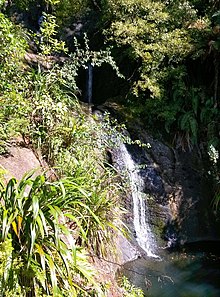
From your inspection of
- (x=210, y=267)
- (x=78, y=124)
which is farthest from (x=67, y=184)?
(x=210, y=267)

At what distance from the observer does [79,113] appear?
21.4ft

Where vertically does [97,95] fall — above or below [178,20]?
below

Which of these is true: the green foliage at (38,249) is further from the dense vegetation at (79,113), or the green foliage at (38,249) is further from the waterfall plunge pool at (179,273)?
the waterfall plunge pool at (179,273)

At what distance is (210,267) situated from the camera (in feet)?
23.5

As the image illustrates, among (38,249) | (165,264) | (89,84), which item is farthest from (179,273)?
(89,84)

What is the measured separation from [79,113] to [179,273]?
346 cm

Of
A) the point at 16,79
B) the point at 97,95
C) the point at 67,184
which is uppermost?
the point at 97,95

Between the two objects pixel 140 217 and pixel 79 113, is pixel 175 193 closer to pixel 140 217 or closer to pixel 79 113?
pixel 140 217

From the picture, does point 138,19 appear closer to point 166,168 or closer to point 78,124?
point 166,168

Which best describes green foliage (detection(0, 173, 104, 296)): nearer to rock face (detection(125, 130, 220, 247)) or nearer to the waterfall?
rock face (detection(125, 130, 220, 247))

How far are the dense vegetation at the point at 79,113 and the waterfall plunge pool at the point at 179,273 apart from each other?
169cm

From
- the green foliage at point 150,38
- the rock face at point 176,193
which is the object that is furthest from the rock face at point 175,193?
the green foliage at point 150,38

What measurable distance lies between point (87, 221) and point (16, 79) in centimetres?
260

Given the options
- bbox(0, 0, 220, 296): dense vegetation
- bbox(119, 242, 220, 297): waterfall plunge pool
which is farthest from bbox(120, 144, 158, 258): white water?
bbox(0, 0, 220, 296): dense vegetation
